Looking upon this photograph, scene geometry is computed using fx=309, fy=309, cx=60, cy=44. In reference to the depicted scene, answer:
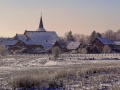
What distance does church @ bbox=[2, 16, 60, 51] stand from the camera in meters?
114

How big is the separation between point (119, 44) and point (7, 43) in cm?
4341

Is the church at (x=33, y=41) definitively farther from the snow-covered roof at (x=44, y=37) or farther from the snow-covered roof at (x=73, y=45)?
the snow-covered roof at (x=73, y=45)

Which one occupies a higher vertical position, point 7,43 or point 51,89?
point 7,43

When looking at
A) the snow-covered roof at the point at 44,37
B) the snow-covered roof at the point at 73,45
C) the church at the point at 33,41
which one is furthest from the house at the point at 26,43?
the snow-covered roof at the point at 73,45

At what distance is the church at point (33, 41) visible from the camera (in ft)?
376

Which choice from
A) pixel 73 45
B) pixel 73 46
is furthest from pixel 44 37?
pixel 73 46

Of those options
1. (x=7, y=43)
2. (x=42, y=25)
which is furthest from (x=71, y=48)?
(x=42, y=25)

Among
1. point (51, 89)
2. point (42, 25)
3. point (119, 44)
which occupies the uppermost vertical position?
point (42, 25)

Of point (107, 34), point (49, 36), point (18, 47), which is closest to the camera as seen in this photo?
point (18, 47)

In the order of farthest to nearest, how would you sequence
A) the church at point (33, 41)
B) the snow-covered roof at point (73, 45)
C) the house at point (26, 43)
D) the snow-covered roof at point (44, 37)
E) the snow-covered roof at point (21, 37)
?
the snow-covered roof at point (44, 37) → the snow-covered roof at point (21, 37) → the church at point (33, 41) → the house at point (26, 43) → the snow-covered roof at point (73, 45)

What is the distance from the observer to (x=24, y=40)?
11738 centimetres

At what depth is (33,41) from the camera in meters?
121

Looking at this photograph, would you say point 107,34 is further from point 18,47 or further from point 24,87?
point 24,87

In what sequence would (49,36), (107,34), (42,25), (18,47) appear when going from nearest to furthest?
(18,47) < (49,36) < (42,25) < (107,34)
